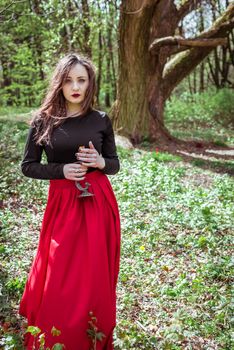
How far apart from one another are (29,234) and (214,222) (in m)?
2.34

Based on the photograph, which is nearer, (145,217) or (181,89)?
(145,217)

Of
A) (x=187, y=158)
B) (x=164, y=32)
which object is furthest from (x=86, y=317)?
(x=164, y=32)

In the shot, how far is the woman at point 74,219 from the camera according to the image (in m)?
2.57

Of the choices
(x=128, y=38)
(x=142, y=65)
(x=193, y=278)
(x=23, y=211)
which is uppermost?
(x=128, y=38)

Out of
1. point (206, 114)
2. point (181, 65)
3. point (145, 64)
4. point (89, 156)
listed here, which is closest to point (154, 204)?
point (89, 156)

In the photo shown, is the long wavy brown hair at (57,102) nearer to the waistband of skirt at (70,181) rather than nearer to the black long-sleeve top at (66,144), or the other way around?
the black long-sleeve top at (66,144)

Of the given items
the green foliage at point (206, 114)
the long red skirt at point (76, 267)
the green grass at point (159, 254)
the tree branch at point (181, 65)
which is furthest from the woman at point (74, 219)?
the green foliage at point (206, 114)

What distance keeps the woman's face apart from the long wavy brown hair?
24 millimetres

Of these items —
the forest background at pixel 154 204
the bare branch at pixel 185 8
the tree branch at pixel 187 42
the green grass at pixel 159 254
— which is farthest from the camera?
the bare branch at pixel 185 8

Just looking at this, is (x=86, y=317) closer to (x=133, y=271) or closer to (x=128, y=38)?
(x=133, y=271)

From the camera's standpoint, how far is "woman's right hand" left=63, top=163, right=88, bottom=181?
2.55m

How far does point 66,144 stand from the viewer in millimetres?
2639

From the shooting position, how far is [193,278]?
13.5 feet

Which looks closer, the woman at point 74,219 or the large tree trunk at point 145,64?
the woman at point 74,219
